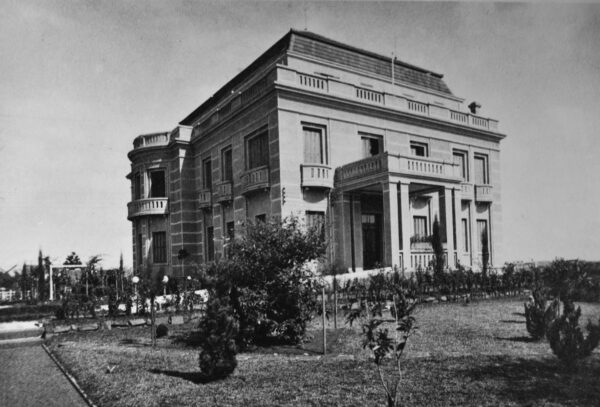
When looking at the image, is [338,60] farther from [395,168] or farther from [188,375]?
[188,375]

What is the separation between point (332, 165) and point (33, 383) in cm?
1580

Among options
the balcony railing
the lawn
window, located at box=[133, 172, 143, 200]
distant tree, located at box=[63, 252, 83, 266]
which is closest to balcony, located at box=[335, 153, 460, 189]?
the lawn

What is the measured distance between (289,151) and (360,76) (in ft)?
24.9

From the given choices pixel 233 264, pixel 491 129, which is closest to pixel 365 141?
pixel 491 129

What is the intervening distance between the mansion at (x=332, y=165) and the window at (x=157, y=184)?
8 cm

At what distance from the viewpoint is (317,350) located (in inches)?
401

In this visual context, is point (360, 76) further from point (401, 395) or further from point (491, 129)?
point (401, 395)


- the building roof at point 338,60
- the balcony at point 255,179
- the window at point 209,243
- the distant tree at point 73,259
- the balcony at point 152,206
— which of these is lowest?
the distant tree at point 73,259

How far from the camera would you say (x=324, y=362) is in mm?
8703

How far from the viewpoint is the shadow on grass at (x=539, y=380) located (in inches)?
233

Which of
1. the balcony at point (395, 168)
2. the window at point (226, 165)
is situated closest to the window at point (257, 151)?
the window at point (226, 165)

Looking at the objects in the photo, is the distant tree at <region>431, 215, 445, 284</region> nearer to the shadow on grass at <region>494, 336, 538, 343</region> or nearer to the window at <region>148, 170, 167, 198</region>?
the shadow on grass at <region>494, 336, 538, 343</region>

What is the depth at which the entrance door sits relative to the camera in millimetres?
23016

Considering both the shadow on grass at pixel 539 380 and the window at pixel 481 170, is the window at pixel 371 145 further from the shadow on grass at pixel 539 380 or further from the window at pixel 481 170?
the shadow on grass at pixel 539 380
